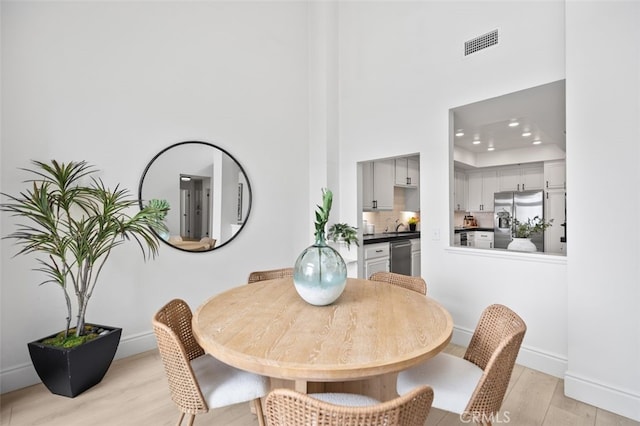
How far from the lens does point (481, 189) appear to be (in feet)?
23.1

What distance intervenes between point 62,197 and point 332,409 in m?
2.39

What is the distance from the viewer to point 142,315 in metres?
2.89

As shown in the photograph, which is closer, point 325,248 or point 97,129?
point 325,248

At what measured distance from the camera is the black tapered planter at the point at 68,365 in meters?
2.07

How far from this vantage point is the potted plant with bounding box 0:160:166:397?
2.10 meters

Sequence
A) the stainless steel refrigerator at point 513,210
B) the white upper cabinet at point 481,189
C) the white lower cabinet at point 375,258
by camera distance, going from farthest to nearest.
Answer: the white upper cabinet at point 481,189, the stainless steel refrigerator at point 513,210, the white lower cabinet at point 375,258

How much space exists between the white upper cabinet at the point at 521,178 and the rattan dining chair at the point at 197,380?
22.0 feet

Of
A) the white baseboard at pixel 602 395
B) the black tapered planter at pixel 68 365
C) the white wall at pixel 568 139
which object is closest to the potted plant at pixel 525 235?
the white wall at pixel 568 139

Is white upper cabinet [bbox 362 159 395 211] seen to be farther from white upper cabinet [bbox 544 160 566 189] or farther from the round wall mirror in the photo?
white upper cabinet [bbox 544 160 566 189]

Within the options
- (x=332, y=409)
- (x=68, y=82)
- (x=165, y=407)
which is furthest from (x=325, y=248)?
(x=68, y=82)

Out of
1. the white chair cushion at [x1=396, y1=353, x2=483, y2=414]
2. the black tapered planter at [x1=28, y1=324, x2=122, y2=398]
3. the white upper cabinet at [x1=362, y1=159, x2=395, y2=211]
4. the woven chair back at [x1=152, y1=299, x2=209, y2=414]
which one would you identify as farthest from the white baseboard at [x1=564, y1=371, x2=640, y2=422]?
the black tapered planter at [x1=28, y1=324, x2=122, y2=398]

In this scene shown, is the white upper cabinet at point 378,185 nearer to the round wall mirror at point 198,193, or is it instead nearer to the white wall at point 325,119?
the white wall at point 325,119

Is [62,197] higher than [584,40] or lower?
lower

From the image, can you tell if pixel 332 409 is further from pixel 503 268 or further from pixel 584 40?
pixel 584 40
